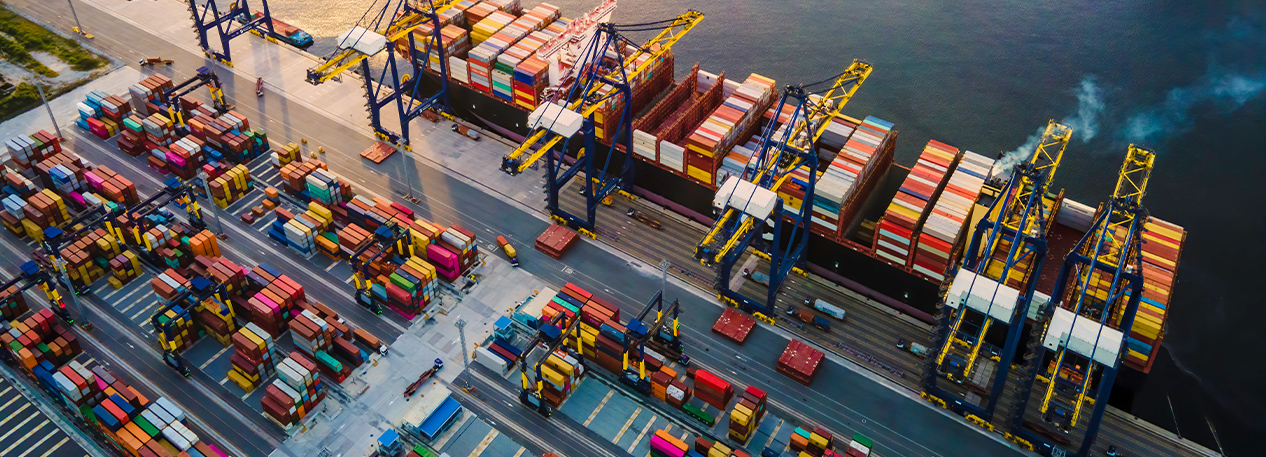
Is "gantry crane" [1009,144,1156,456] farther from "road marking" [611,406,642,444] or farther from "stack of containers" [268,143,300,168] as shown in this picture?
"stack of containers" [268,143,300,168]

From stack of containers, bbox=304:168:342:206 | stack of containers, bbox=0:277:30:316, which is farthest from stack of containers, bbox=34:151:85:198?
stack of containers, bbox=304:168:342:206

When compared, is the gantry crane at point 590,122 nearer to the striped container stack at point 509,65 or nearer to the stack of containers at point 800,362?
the striped container stack at point 509,65

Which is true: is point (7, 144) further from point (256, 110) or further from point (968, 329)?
point (968, 329)

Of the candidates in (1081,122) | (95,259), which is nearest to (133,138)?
(95,259)

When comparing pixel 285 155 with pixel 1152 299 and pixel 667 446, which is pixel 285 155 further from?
pixel 1152 299

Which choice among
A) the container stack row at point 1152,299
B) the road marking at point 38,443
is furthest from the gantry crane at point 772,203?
the road marking at point 38,443

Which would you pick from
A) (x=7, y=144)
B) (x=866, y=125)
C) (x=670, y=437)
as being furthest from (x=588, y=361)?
(x=7, y=144)
